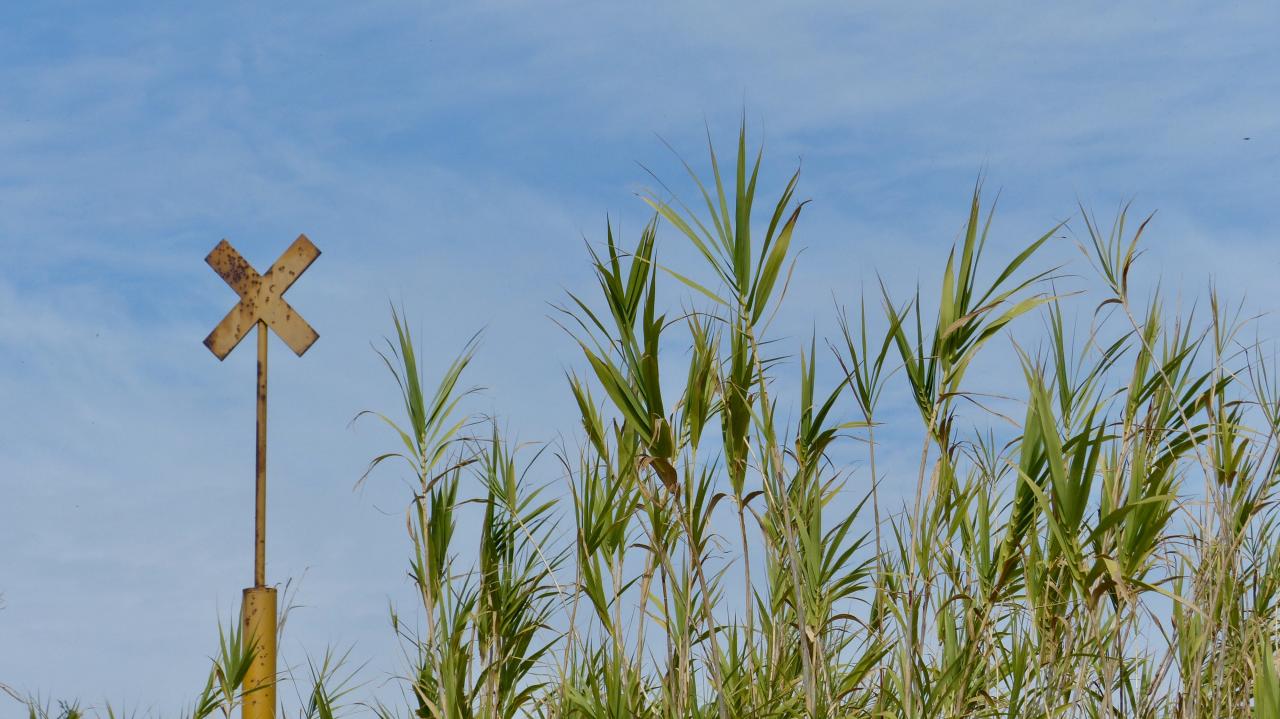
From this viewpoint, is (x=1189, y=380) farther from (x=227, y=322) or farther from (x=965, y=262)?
(x=227, y=322)

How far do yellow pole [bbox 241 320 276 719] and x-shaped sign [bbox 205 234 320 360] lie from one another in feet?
0.92

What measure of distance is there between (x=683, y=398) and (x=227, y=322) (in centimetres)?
315

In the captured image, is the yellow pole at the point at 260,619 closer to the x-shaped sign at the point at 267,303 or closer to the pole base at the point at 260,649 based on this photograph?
the pole base at the point at 260,649

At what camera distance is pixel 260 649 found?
4746 mm

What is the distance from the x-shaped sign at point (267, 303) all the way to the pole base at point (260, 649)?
1142 mm

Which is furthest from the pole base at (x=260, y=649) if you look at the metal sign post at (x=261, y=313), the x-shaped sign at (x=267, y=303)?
the x-shaped sign at (x=267, y=303)

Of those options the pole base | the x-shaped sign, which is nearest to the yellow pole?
the pole base

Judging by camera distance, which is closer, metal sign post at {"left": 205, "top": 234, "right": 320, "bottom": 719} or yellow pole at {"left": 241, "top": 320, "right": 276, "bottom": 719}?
yellow pole at {"left": 241, "top": 320, "right": 276, "bottom": 719}

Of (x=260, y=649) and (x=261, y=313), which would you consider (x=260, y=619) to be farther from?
(x=261, y=313)

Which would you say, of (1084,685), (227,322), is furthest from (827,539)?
(227,322)

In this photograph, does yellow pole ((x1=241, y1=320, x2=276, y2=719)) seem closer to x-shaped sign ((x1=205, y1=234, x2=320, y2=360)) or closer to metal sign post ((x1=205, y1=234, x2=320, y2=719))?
metal sign post ((x1=205, y1=234, x2=320, y2=719))

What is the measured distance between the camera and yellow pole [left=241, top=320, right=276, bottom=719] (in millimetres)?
4645

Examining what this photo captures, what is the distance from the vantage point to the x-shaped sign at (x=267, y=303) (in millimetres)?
5305

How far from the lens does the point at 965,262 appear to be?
2.75 m
